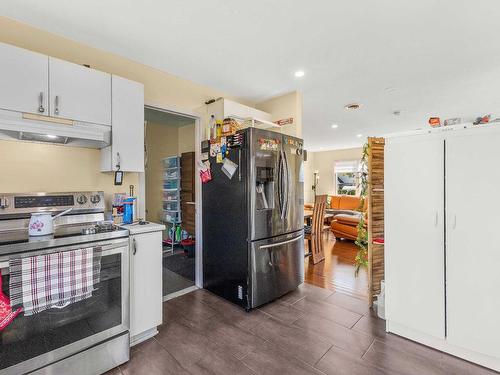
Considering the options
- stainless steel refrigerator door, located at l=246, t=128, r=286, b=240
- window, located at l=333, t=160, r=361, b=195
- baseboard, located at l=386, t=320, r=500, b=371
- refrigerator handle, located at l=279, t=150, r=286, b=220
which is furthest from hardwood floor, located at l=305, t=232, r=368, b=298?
window, located at l=333, t=160, r=361, b=195

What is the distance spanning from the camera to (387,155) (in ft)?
6.86

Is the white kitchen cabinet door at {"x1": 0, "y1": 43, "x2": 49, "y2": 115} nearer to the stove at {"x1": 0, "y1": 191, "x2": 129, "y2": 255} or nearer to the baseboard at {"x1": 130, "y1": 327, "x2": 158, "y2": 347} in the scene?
the stove at {"x1": 0, "y1": 191, "x2": 129, "y2": 255}

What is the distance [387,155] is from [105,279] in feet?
7.97

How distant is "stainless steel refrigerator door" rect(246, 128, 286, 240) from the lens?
2439 millimetres

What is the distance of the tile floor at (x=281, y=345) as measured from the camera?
170 cm

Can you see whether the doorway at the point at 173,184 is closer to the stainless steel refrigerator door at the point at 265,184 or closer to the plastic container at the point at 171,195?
the plastic container at the point at 171,195

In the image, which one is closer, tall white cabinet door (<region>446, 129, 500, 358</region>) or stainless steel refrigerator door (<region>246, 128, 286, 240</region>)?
tall white cabinet door (<region>446, 129, 500, 358</region>)

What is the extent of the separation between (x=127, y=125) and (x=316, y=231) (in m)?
3.16

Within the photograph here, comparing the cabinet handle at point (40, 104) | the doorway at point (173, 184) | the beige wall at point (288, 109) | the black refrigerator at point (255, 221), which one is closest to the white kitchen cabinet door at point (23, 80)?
the cabinet handle at point (40, 104)

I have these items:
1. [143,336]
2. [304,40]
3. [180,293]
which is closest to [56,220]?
[143,336]

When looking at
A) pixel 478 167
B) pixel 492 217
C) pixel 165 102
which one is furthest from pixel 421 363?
pixel 165 102

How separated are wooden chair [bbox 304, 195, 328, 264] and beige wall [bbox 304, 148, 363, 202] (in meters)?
4.87

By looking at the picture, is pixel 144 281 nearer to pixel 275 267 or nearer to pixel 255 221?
pixel 255 221

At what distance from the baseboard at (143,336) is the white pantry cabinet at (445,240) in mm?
2023
